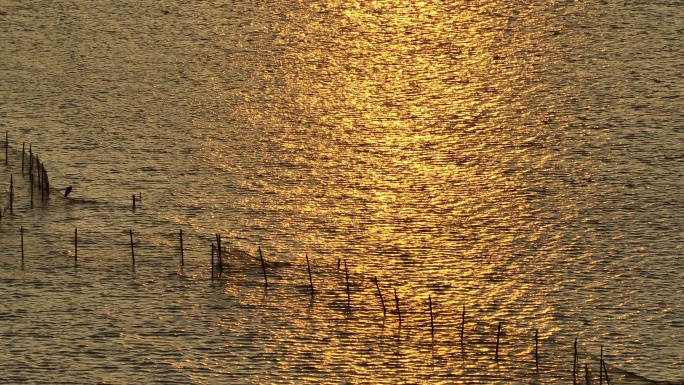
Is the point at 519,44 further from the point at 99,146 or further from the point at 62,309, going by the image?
the point at 62,309

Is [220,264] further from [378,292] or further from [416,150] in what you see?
[416,150]

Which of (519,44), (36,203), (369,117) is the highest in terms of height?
(519,44)

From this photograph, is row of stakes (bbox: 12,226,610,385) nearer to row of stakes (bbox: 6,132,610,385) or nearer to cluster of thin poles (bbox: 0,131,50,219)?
row of stakes (bbox: 6,132,610,385)

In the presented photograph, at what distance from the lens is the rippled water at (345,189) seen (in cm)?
384

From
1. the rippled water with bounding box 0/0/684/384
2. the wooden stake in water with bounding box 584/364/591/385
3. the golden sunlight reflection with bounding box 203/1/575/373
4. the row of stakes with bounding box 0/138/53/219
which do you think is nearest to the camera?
the wooden stake in water with bounding box 584/364/591/385

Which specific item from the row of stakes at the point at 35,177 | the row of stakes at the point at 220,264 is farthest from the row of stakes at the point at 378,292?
the row of stakes at the point at 35,177

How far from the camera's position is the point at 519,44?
6281mm

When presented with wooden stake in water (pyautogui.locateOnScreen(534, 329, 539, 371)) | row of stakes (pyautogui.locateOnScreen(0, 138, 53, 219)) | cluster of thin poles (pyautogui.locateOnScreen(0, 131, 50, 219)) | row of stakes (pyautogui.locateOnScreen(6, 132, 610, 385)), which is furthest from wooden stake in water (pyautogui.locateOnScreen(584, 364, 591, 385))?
cluster of thin poles (pyautogui.locateOnScreen(0, 131, 50, 219))

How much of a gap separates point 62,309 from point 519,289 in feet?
4.62

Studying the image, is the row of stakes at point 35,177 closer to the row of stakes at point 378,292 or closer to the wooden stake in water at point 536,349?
the row of stakes at point 378,292

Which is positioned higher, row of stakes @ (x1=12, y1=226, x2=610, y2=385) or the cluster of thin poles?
the cluster of thin poles

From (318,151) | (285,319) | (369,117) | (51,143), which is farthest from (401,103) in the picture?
(285,319)

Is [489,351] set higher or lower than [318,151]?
lower

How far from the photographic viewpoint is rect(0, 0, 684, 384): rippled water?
3836mm
